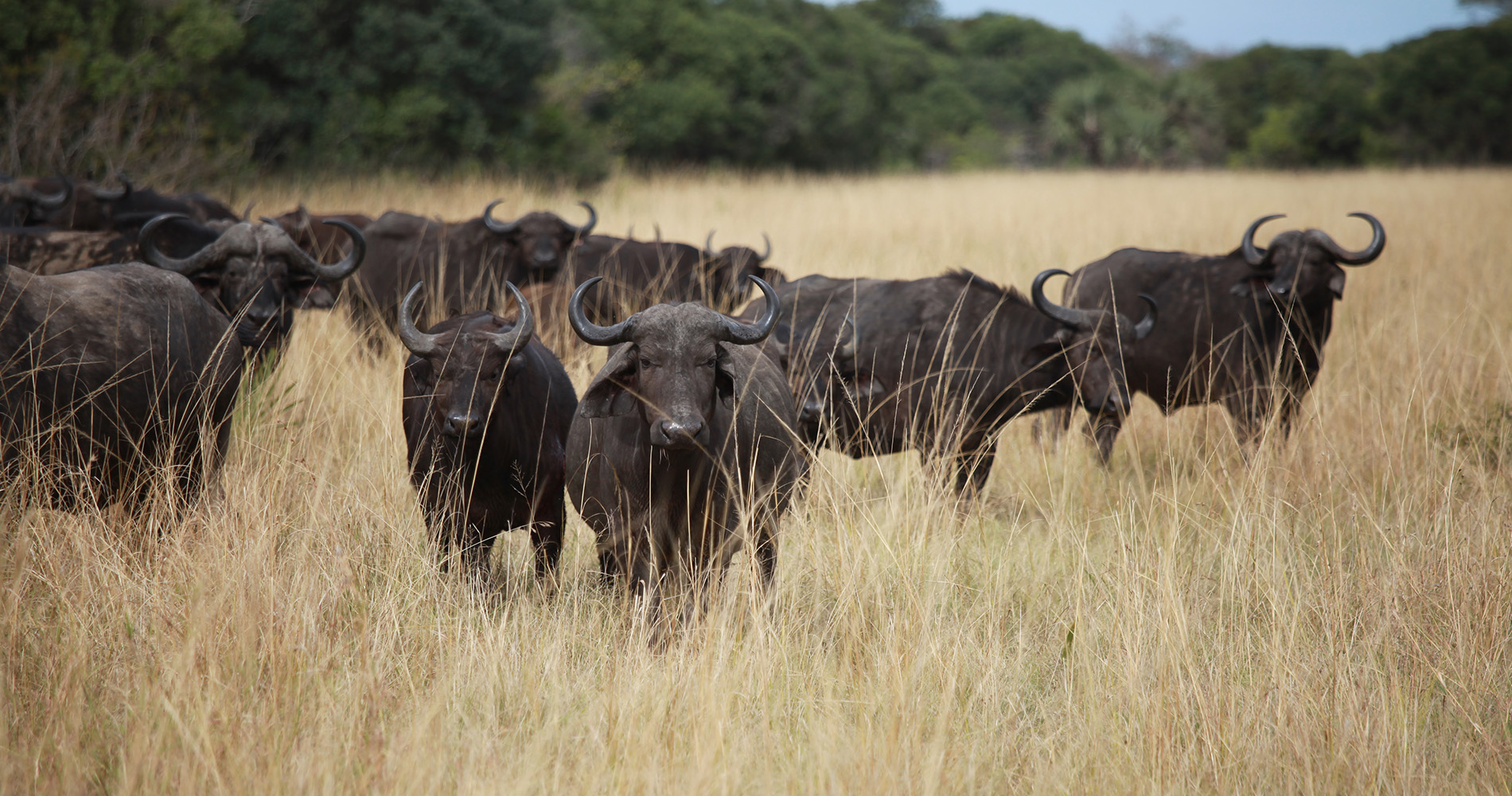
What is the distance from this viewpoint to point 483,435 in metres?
4.08

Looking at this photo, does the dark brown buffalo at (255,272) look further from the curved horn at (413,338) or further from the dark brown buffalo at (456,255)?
the dark brown buffalo at (456,255)

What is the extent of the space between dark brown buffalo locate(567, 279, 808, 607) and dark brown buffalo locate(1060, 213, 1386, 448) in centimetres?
327

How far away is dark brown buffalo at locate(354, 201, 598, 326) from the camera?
9539mm

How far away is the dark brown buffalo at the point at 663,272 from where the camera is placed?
8930 millimetres

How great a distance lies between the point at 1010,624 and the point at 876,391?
210 centimetres

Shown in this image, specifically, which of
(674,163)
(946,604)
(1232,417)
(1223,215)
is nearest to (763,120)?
(674,163)

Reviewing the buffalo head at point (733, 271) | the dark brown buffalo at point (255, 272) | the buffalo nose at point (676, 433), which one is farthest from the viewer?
the buffalo head at point (733, 271)

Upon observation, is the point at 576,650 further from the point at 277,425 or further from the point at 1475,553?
the point at 1475,553

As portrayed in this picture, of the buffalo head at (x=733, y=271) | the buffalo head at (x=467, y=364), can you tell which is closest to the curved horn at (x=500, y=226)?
the buffalo head at (x=733, y=271)

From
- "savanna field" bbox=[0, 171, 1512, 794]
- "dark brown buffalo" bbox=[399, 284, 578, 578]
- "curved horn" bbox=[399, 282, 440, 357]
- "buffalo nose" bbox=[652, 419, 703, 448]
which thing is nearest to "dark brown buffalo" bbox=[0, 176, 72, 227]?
"savanna field" bbox=[0, 171, 1512, 794]

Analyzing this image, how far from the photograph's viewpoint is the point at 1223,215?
16.9 meters

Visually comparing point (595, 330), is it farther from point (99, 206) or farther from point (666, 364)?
point (99, 206)

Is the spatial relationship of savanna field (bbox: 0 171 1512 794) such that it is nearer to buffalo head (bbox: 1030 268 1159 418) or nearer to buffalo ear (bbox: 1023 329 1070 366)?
buffalo head (bbox: 1030 268 1159 418)

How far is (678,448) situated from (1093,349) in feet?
10.4
